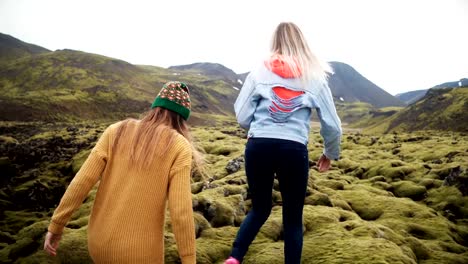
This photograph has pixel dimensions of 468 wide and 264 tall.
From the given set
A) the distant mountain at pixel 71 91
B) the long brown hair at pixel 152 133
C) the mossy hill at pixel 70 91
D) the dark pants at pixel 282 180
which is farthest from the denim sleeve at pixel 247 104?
the distant mountain at pixel 71 91

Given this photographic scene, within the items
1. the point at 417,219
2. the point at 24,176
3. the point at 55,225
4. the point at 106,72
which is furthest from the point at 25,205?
the point at 106,72

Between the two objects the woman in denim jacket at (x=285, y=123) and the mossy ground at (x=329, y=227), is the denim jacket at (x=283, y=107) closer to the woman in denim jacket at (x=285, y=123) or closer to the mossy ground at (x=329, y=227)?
the woman in denim jacket at (x=285, y=123)

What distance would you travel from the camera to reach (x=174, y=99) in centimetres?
411

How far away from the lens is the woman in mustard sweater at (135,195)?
144 inches

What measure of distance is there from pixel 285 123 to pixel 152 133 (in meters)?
1.92

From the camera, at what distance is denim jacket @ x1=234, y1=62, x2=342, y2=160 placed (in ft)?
15.9

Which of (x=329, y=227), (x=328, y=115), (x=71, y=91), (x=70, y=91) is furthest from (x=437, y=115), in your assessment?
(x=328, y=115)

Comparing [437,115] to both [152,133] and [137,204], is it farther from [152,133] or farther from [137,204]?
[137,204]

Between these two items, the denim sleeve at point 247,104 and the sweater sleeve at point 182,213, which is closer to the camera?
the sweater sleeve at point 182,213

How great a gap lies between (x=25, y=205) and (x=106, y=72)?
182 meters

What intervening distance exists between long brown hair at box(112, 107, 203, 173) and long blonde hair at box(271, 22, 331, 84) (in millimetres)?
1955

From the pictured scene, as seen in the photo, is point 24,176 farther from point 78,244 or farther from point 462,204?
point 462,204

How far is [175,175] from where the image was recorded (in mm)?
3762

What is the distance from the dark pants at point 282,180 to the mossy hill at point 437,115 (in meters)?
122
